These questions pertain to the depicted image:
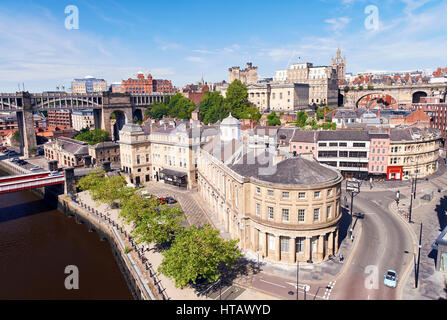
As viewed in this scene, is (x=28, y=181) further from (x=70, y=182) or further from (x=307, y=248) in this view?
(x=307, y=248)

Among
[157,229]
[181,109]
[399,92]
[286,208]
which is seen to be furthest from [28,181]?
[399,92]

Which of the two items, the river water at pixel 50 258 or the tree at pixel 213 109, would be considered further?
the tree at pixel 213 109

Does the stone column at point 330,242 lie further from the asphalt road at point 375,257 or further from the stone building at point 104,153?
the stone building at point 104,153

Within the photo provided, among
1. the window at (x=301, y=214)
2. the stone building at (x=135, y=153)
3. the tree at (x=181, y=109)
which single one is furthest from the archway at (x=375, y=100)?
the window at (x=301, y=214)

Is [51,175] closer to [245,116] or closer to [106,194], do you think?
[106,194]

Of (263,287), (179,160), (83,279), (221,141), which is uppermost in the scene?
(221,141)

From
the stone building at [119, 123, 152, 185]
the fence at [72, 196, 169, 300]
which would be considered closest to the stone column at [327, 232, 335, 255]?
the fence at [72, 196, 169, 300]
